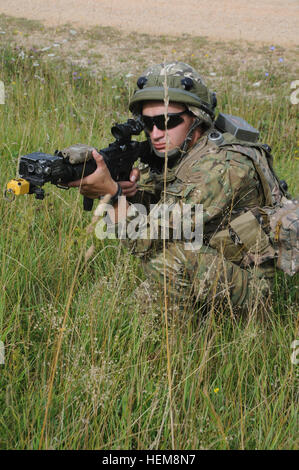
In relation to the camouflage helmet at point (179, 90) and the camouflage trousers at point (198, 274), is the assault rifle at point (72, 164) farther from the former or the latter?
the camouflage trousers at point (198, 274)

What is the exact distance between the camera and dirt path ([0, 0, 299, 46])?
9906mm

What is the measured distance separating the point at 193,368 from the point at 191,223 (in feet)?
2.44

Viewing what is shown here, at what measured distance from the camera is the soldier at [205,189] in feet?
8.12

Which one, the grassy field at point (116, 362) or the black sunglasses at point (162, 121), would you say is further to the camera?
the black sunglasses at point (162, 121)

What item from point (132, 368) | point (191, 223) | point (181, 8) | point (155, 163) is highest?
point (181, 8)

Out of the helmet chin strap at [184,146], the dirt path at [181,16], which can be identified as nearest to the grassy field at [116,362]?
the helmet chin strap at [184,146]

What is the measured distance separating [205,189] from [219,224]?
0.24 m

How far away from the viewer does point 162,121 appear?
2592mm

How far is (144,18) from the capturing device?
11156 millimetres

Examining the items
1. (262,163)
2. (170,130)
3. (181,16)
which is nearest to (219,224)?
(262,163)
